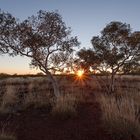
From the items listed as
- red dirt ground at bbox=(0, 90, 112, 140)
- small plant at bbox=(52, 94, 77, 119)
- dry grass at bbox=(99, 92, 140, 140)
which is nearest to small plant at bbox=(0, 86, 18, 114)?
red dirt ground at bbox=(0, 90, 112, 140)

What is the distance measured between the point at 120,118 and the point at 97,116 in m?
2.65

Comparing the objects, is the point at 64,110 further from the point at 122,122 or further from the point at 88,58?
the point at 88,58

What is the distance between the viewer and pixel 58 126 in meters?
11.9

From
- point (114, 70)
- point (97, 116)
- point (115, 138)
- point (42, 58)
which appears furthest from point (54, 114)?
point (114, 70)

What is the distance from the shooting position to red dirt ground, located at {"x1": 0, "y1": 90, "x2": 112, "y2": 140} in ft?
34.3

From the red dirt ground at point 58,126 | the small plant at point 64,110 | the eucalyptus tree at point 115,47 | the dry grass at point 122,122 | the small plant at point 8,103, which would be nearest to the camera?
the dry grass at point 122,122

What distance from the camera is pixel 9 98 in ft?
57.3

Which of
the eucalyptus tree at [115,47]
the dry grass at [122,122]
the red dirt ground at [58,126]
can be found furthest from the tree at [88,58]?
the dry grass at [122,122]

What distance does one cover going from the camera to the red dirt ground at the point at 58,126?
10445 millimetres

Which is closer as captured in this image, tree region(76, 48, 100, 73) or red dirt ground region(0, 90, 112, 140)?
red dirt ground region(0, 90, 112, 140)

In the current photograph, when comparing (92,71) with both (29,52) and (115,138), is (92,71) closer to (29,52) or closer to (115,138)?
(29,52)

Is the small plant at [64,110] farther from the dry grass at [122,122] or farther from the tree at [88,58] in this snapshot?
the tree at [88,58]

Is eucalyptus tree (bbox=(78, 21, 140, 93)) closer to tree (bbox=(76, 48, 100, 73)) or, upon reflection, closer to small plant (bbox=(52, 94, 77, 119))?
tree (bbox=(76, 48, 100, 73))

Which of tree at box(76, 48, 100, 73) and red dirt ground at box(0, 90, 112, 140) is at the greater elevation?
tree at box(76, 48, 100, 73)
